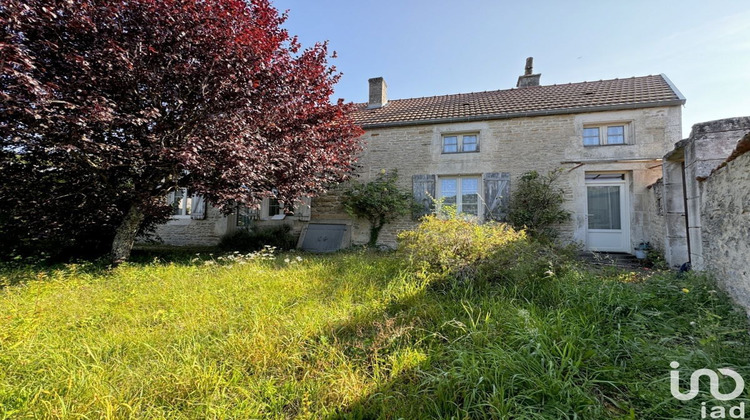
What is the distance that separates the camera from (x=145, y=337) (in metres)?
2.32

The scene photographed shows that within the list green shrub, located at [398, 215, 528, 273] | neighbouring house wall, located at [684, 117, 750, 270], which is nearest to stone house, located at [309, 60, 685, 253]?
neighbouring house wall, located at [684, 117, 750, 270]

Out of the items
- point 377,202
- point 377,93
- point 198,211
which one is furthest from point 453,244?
point 198,211

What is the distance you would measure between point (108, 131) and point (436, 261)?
520cm

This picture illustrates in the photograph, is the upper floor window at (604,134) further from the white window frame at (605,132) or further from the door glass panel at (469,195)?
the door glass panel at (469,195)

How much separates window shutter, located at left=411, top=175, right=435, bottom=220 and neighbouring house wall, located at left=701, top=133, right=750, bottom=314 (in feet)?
17.7

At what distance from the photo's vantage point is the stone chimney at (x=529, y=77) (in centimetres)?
A: 1000

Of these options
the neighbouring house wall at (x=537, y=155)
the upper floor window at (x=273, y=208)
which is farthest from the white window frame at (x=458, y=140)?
the upper floor window at (x=273, y=208)

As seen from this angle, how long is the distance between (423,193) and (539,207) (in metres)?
3.01

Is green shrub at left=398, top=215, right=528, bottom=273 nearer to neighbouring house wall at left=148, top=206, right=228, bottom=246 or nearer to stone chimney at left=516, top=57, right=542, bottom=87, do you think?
neighbouring house wall at left=148, top=206, right=228, bottom=246

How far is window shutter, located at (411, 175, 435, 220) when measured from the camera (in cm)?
812

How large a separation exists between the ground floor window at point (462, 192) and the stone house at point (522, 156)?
0.09 feet

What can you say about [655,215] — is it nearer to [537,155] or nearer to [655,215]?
[655,215]

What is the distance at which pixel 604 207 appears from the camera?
7.29 meters

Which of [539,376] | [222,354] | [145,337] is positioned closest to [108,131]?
[145,337]
